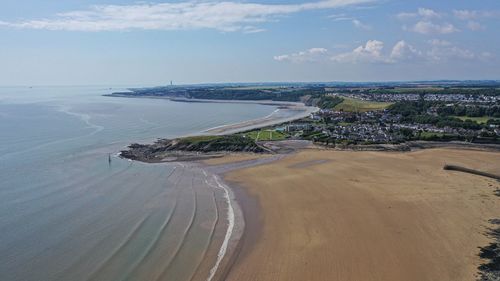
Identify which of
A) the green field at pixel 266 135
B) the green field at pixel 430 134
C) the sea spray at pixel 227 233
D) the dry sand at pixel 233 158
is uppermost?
the green field at pixel 430 134

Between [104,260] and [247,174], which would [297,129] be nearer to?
[247,174]

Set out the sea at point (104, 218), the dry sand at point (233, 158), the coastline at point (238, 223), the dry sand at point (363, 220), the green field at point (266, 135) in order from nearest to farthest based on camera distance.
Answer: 1. the dry sand at point (363, 220)
2. the sea at point (104, 218)
3. the coastline at point (238, 223)
4. the dry sand at point (233, 158)
5. the green field at point (266, 135)

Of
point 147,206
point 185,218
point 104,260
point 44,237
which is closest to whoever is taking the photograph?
point 104,260

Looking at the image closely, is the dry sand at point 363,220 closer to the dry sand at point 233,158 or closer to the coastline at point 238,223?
the coastline at point 238,223

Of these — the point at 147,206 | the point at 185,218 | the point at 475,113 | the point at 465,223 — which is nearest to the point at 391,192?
the point at 465,223

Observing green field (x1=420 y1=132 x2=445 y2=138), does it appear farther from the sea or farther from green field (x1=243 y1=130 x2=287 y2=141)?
the sea

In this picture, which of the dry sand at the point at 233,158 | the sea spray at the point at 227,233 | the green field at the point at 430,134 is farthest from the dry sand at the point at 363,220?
the green field at the point at 430,134

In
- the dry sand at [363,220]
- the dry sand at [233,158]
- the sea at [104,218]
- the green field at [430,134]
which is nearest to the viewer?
the dry sand at [363,220]
